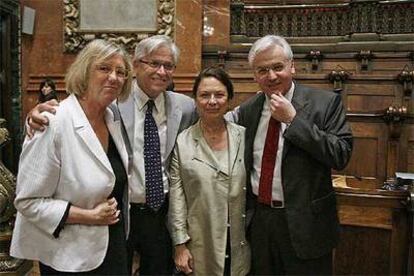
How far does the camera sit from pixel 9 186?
1.93 meters

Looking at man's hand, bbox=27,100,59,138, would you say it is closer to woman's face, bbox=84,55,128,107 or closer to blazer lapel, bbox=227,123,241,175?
woman's face, bbox=84,55,128,107

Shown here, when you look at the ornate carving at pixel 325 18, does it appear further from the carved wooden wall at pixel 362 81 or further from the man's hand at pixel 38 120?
the man's hand at pixel 38 120

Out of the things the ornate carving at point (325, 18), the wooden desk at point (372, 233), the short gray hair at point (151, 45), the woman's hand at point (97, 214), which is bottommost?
the wooden desk at point (372, 233)

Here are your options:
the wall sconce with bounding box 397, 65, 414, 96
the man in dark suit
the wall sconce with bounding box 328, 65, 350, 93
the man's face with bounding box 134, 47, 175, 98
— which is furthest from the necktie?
the wall sconce with bounding box 397, 65, 414, 96

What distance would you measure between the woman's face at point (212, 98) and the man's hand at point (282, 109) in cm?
22

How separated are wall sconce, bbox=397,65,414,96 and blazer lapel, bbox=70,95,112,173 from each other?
329 centimetres

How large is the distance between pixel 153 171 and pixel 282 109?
55 cm

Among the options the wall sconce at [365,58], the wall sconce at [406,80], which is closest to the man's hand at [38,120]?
the wall sconce at [406,80]

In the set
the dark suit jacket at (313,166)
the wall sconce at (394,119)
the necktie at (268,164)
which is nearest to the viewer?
the dark suit jacket at (313,166)

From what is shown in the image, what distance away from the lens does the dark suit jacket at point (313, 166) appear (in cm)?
137

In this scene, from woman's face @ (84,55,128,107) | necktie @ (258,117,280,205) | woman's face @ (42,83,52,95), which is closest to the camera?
woman's face @ (84,55,128,107)

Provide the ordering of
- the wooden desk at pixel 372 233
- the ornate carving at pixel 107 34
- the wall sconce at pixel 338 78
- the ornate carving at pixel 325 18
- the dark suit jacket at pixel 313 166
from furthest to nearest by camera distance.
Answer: the ornate carving at pixel 325 18 < the ornate carving at pixel 107 34 < the wall sconce at pixel 338 78 < the wooden desk at pixel 372 233 < the dark suit jacket at pixel 313 166

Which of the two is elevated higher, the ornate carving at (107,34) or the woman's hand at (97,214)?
the ornate carving at (107,34)

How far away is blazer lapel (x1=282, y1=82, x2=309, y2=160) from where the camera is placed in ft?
4.71
